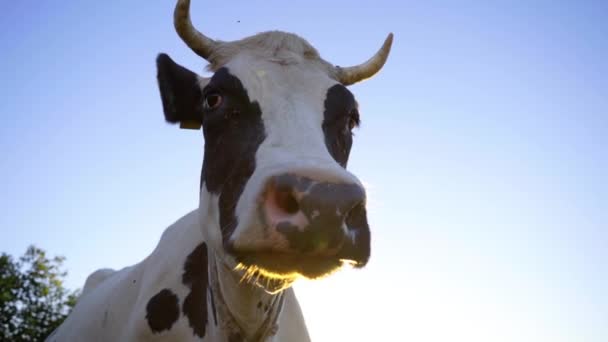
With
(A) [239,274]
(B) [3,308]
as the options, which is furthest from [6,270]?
(A) [239,274]

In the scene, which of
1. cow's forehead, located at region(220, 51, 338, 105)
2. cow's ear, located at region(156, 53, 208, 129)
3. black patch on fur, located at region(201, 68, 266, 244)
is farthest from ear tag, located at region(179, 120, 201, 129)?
cow's forehead, located at region(220, 51, 338, 105)

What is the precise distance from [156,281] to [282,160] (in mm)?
2518

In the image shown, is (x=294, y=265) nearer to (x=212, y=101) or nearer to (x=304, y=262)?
(x=304, y=262)

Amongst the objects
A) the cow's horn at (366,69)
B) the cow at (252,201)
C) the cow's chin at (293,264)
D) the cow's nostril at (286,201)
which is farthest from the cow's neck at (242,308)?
the cow's horn at (366,69)

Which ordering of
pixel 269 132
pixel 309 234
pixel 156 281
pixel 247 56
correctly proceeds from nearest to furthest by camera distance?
pixel 309 234 → pixel 269 132 → pixel 247 56 → pixel 156 281

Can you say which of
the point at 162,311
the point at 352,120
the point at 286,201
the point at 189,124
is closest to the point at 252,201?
the point at 286,201

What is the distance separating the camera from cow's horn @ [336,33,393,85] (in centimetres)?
390

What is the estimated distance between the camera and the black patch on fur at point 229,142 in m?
2.56

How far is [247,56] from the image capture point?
3.29m

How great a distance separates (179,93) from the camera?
3.67m

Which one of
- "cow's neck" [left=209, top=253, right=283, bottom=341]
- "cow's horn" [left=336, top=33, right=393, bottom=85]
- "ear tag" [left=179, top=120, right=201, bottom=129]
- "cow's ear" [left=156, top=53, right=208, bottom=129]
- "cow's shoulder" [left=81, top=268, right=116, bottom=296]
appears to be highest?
"cow's horn" [left=336, top=33, right=393, bottom=85]

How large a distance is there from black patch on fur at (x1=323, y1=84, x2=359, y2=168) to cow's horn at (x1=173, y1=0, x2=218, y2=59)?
1.14 metres

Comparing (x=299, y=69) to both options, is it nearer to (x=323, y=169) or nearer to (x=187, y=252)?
(x=323, y=169)

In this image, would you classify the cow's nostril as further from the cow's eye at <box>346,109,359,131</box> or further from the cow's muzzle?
the cow's eye at <box>346,109,359,131</box>
